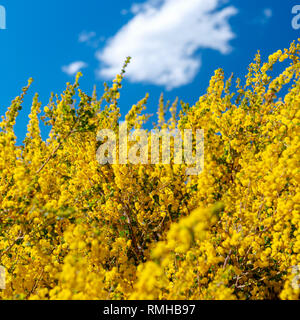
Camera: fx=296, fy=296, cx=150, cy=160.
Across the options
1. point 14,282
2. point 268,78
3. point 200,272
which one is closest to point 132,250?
point 200,272

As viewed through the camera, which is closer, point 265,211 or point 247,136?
point 265,211

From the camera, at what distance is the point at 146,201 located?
4.73m

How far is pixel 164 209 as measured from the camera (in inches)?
169

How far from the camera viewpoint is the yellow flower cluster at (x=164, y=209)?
275 cm

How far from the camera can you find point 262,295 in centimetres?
Result: 363

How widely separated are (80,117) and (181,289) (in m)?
2.36

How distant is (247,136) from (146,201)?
6.29 feet

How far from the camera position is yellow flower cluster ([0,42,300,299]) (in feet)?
9.03
